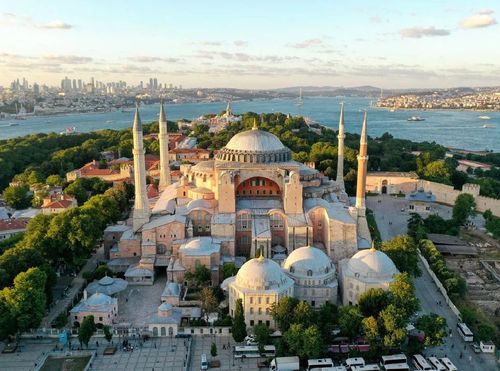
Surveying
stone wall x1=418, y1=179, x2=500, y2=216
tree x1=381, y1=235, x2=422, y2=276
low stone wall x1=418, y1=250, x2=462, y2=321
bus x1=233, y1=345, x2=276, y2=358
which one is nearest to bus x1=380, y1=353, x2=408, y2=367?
bus x1=233, y1=345, x2=276, y2=358

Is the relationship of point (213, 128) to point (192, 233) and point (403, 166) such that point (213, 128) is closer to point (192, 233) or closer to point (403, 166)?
point (403, 166)

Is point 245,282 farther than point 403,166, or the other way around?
point 403,166

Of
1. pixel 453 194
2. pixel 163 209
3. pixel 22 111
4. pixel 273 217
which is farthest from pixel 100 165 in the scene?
pixel 22 111

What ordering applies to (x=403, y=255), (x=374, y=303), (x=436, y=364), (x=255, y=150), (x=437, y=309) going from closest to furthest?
(x=436, y=364)
(x=374, y=303)
(x=437, y=309)
(x=403, y=255)
(x=255, y=150)

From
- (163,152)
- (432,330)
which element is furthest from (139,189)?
(432,330)

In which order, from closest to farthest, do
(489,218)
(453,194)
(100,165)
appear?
1. (489,218)
2. (453,194)
3. (100,165)

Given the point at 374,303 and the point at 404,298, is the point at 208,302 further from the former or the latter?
the point at 404,298

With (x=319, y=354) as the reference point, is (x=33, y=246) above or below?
above

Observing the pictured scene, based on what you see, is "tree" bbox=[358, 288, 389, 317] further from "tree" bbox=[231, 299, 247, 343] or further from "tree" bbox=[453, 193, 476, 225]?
"tree" bbox=[453, 193, 476, 225]
